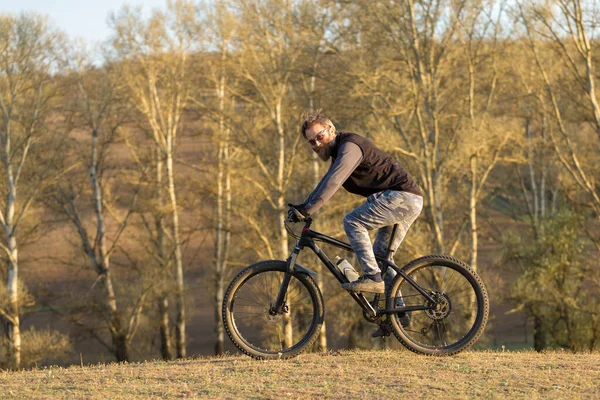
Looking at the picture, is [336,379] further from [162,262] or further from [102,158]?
[102,158]

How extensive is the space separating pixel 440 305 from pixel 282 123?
70.1ft

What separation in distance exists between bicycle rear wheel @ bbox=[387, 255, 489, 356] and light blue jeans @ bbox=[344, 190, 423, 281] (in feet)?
1.53

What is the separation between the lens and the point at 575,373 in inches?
285

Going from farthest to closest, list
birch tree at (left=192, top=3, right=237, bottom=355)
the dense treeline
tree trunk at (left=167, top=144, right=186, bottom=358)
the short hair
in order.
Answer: tree trunk at (left=167, top=144, right=186, bottom=358) < birch tree at (left=192, top=3, right=237, bottom=355) < the dense treeline < the short hair

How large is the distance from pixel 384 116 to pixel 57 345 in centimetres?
1543

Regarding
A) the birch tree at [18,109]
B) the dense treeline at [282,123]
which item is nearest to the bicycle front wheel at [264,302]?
the dense treeline at [282,123]

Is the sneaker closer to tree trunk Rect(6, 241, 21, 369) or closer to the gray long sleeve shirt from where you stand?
the gray long sleeve shirt

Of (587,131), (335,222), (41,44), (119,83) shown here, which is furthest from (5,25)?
(587,131)

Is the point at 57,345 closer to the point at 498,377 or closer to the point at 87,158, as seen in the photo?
the point at 87,158

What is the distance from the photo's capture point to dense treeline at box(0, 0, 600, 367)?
25391 millimetres

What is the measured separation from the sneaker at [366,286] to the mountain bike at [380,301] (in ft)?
0.57

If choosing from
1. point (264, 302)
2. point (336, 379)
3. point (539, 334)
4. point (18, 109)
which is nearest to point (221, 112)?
point (18, 109)

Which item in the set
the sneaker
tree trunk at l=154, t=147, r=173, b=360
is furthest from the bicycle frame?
tree trunk at l=154, t=147, r=173, b=360

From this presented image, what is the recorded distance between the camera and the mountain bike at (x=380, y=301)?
7754 mm
